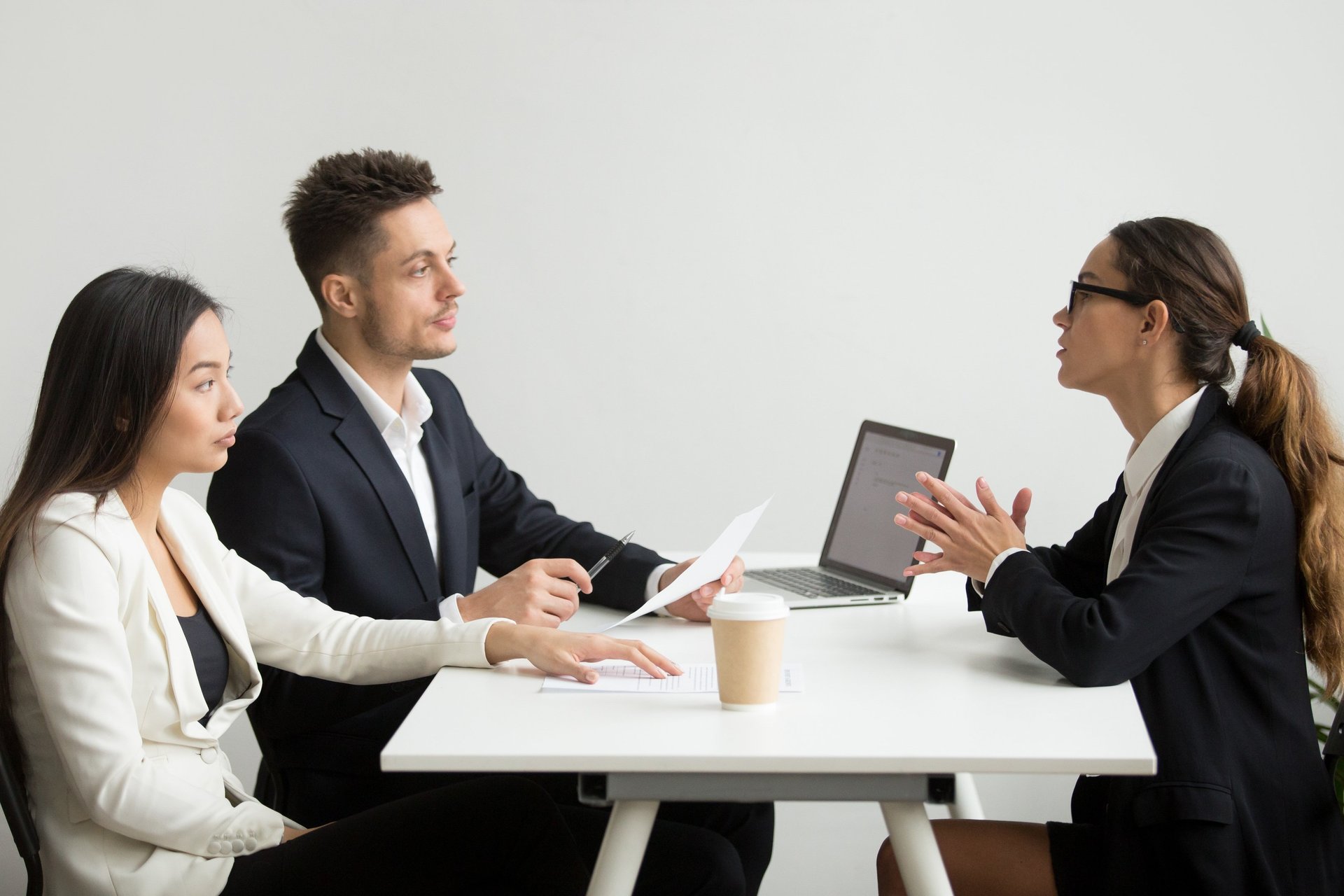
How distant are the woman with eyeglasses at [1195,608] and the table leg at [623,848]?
0.54 metres

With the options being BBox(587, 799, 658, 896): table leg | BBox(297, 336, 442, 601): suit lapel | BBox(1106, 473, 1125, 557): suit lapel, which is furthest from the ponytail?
BBox(297, 336, 442, 601): suit lapel

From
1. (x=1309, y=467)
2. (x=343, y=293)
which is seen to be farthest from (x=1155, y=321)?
(x=343, y=293)

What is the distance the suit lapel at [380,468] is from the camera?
6.64 feet

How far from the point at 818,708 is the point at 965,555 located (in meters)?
0.41

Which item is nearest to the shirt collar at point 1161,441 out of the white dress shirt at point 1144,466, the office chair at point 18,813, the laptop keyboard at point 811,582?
the white dress shirt at point 1144,466

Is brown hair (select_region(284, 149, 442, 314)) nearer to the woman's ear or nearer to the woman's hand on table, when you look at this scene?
the woman's hand on table

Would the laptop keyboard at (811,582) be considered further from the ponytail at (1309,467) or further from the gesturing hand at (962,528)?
the ponytail at (1309,467)

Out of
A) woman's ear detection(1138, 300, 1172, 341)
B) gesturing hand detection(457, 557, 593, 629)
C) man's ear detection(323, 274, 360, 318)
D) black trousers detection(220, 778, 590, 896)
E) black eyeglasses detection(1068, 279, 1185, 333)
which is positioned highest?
black eyeglasses detection(1068, 279, 1185, 333)

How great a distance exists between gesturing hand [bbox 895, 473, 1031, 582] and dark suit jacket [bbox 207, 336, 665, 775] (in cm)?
55

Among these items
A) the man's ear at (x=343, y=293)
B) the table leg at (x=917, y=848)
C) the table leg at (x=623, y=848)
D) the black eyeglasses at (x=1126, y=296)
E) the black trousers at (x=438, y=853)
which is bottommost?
the black trousers at (x=438, y=853)

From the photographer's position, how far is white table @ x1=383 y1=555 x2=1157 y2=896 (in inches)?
48.8

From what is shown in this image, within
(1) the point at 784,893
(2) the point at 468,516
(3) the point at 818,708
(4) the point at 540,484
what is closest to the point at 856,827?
(1) the point at 784,893

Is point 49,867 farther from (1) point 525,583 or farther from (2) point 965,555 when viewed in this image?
(2) point 965,555

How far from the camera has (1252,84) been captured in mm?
3195
